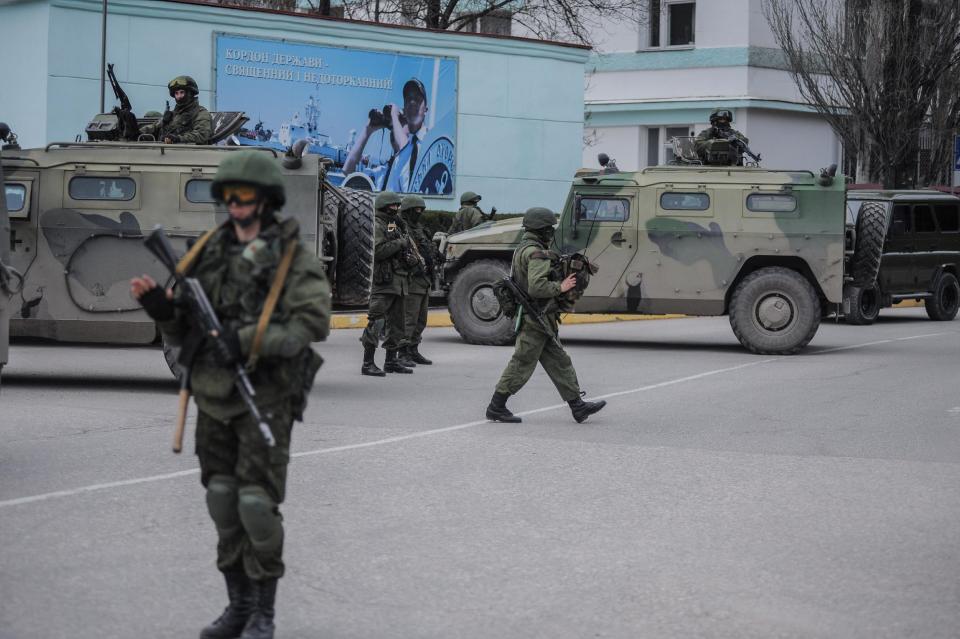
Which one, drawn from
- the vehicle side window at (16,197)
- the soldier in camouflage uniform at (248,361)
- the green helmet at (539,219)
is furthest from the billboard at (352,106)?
the soldier in camouflage uniform at (248,361)

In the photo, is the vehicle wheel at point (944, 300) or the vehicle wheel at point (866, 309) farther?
the vehicle wheel at point (944, 300)

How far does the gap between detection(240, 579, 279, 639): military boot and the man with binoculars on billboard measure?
19316mm

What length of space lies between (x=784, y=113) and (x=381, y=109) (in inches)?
641

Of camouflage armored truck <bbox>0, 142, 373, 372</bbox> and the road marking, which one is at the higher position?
camouflage armored truck <bbox>0, 142, 373, 372</bbox>

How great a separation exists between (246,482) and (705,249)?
13.7 m

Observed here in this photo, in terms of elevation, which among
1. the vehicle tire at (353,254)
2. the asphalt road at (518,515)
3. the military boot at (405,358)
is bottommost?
the asphalt road at (518,515)

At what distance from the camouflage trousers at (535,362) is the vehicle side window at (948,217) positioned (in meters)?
15.0

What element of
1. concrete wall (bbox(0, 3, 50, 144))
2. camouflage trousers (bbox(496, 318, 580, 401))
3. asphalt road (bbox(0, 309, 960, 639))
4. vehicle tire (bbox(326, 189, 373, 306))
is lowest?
asphalt road (bbox(0, 309, 960, 639))

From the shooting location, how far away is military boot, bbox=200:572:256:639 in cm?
527

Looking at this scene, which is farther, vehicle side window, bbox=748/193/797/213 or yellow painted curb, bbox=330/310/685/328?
yellow painted curb, bbox=330/310/685/328

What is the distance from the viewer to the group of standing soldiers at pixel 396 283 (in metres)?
15.1

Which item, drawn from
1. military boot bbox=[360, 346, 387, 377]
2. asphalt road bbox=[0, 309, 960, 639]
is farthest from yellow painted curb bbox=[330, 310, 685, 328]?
asphalt road bbox=[0, 309, 960, 639]

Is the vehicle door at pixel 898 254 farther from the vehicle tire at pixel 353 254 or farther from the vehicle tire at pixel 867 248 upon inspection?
the vehicle tire at pixel 353 254

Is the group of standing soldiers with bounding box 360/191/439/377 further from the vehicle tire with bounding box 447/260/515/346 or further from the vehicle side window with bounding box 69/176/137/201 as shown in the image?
the vehicle tire with bounding box 447/260/515/346
